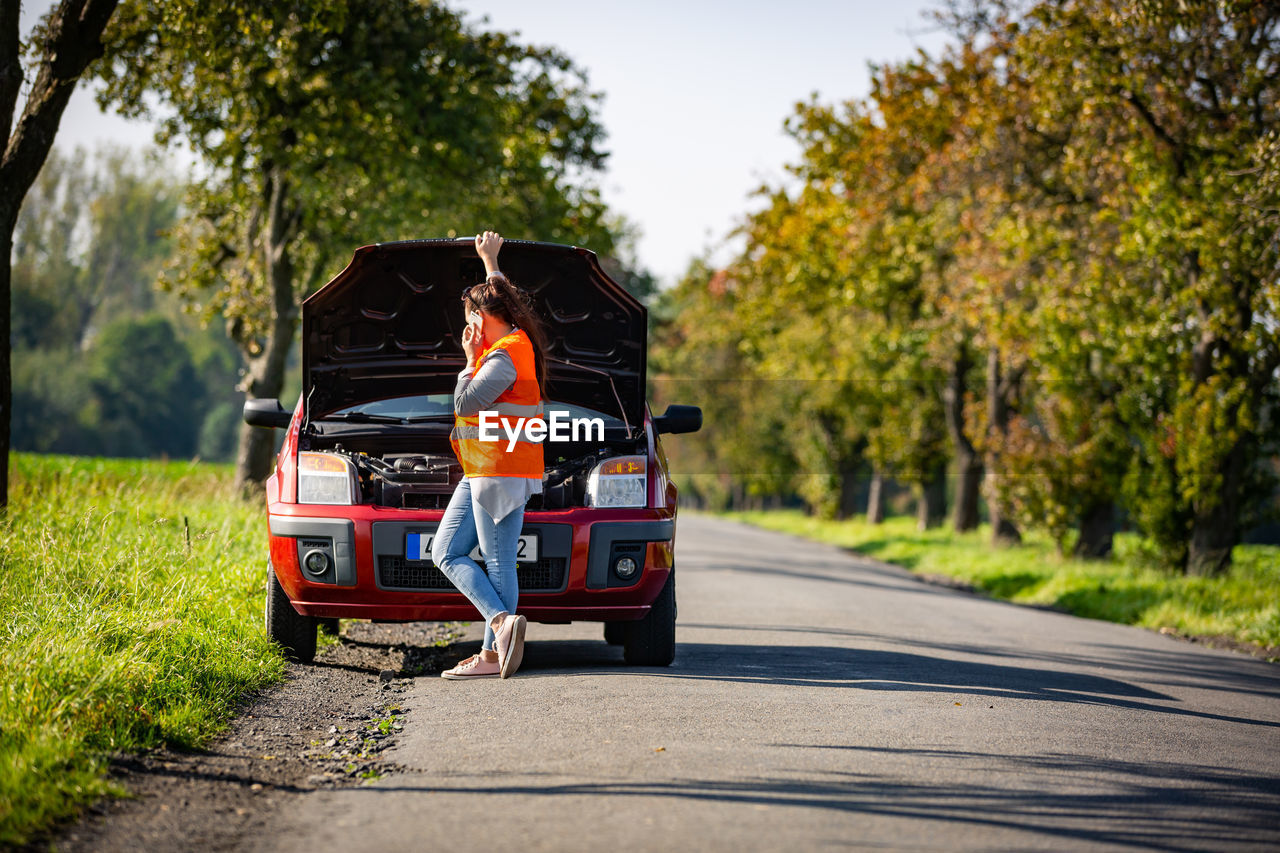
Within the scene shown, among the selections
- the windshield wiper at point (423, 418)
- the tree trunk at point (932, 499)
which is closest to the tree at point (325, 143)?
the windshield wiper at point (423, 418)

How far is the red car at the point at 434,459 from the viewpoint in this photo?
6.79m

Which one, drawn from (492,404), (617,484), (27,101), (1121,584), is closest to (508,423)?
(492,404)

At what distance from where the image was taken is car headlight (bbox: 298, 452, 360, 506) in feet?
22.5

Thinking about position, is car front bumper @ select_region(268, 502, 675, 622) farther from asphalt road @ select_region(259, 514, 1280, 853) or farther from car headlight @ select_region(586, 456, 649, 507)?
asphalt road @ select_region(259, 514, 1280, 853)

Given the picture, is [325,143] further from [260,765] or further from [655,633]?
[260,765]

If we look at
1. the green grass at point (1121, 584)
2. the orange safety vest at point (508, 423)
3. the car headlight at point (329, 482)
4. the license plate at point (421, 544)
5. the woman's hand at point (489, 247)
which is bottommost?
the green grass at point (1121, 584)

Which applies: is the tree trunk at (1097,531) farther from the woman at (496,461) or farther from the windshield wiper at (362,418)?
the woman at (496,461)

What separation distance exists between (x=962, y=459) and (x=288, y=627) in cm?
2375

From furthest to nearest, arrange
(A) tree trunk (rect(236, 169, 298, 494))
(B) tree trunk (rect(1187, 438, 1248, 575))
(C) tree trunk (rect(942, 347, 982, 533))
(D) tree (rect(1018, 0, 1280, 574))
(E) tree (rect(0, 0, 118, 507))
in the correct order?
(C) tree trunk (rect(942, 347, 982, 533)) < (A) tree trunk (rect(236, 169, 298, 494)) < (B) tree trunk (rect(1187, 438, 1248, 575)) < (D) tree (rect(1018, 0, 1280, 574)) < (E) tree (rect(0, 0, 118, 507))

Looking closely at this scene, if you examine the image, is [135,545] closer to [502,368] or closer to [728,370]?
[502,368]

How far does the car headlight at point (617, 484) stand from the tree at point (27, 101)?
18.3 ft

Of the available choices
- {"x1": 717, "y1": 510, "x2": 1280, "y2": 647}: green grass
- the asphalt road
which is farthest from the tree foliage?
the asphalt road

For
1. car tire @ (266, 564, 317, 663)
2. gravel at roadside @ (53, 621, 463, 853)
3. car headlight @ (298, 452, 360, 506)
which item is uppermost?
car headlight @ (298, 452, 360, 506)

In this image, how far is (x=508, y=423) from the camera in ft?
20.7
